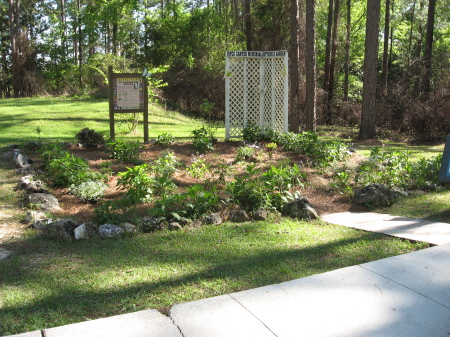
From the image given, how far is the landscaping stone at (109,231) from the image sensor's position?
4.66 meters

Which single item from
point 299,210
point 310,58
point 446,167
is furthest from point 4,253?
point 310,58

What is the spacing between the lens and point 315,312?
286 cm

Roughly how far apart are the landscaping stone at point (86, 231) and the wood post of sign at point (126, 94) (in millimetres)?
5243

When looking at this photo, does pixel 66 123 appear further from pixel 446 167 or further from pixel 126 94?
pixel 446 167

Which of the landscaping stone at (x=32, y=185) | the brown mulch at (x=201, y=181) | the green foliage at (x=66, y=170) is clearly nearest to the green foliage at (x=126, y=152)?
the brown mulch at (x=201, y=181)

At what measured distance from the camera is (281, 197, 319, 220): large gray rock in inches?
221

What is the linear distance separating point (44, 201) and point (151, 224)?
1.72 meters

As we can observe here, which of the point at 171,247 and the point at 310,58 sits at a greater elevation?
the point at 310,58

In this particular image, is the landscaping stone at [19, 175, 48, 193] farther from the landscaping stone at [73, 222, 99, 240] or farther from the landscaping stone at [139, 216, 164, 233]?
the landscaping stone at [139, 216, 164, 233]

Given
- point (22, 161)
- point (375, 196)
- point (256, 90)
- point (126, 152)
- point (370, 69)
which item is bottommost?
point (375, 196)

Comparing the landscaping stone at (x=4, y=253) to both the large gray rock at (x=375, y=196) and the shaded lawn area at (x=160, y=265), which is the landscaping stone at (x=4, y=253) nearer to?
the shaded lawn area at (x=160, y=265)

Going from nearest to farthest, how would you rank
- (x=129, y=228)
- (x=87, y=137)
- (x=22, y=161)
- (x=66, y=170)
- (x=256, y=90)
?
(x=129, y=228)
(x=66, y=170)
(x=22, y=161)
(x=87, y=137)
(x=256, y=90)

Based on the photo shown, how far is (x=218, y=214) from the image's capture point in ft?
17.8

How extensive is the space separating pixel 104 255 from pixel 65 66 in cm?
3700
